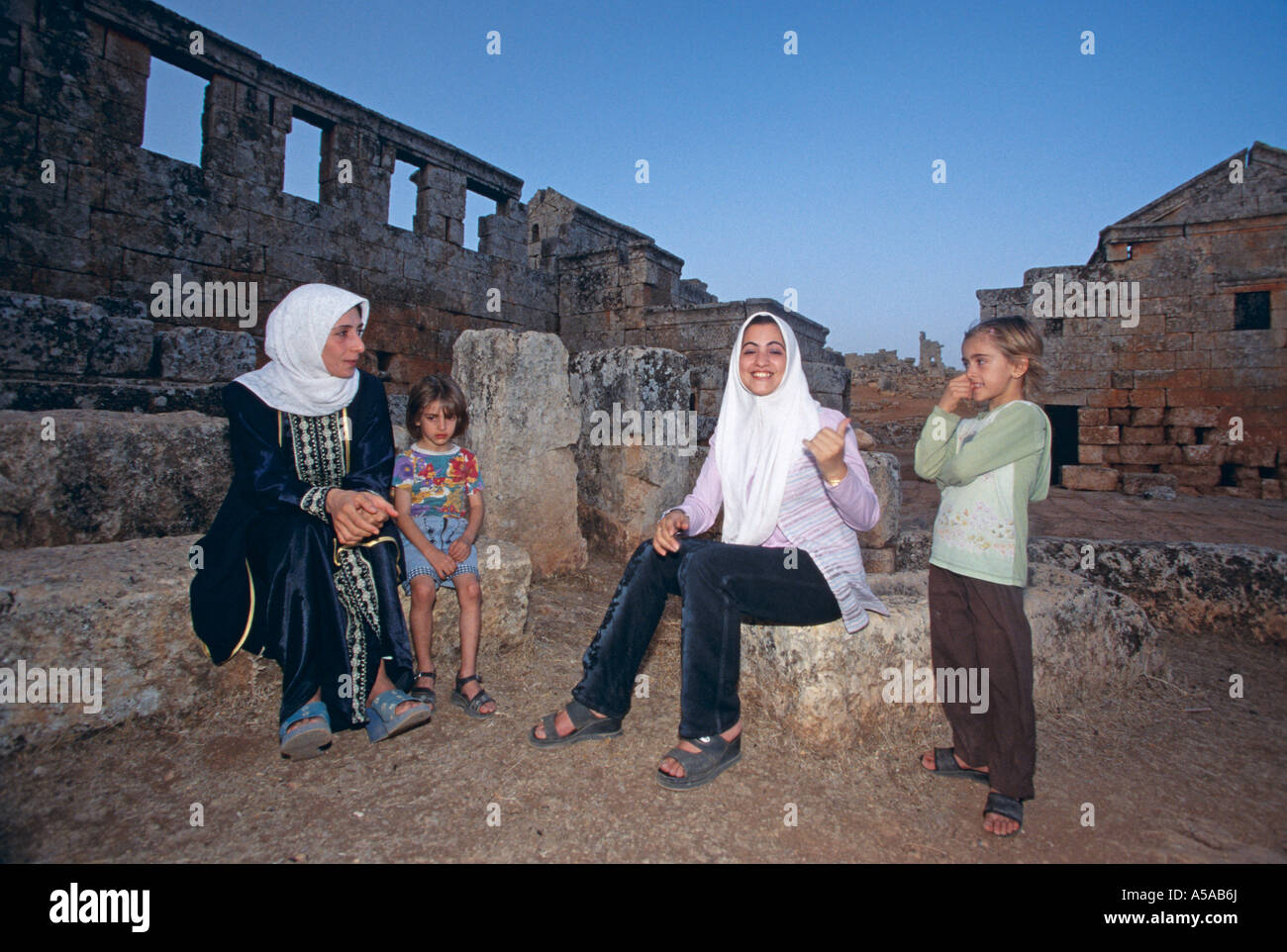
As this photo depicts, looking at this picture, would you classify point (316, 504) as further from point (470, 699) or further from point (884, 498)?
point (884, 498)

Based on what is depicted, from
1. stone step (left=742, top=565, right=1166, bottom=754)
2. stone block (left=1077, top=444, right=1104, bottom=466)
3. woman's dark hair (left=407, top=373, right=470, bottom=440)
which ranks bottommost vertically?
stone step (left=742, top=565, right=1166, bottom=754)

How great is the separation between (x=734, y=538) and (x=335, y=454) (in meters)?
1.60

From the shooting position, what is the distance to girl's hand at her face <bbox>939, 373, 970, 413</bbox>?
7.22 feet

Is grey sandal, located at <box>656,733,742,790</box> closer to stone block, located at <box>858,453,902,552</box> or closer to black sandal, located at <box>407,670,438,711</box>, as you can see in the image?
black sandal, located at <box>407,670,438,711</box>

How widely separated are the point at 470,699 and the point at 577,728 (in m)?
0.52

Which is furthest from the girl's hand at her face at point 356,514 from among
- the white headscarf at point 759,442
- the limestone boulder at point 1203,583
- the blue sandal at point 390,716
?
the limestone boulder at point 1203,583

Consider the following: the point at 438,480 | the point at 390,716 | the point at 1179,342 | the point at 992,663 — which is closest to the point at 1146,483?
the point at 1179,342

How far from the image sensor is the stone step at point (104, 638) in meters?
2.14

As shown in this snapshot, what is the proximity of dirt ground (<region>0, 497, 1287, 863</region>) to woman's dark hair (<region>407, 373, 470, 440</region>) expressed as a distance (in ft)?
3.97

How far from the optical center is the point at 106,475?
2918 mm

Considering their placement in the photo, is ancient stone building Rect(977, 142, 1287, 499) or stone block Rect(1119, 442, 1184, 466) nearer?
ancient stone building Rect(977, 142, 1287, 499)

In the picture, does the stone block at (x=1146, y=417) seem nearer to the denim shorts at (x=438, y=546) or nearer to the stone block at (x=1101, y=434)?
the stone block at (x=1101, y=434)

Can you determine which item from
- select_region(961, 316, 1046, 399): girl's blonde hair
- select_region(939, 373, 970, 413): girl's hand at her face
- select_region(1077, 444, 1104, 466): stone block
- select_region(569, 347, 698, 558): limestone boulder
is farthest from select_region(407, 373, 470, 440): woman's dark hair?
select_region(1077, 444, 1104, 466): stone block
